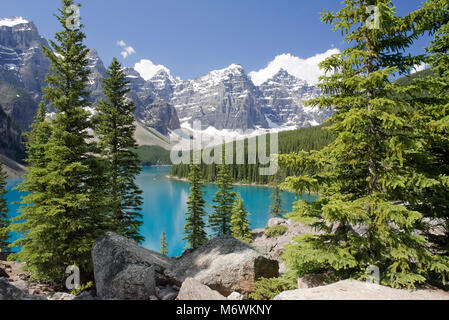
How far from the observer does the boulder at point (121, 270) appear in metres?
7.82

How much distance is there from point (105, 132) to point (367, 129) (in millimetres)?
16091

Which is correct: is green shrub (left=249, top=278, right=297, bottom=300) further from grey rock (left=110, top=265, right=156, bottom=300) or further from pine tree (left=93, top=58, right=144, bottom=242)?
pine tree (left=93, top=58, right=144, bottom=242)

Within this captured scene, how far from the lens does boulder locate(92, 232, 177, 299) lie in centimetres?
782

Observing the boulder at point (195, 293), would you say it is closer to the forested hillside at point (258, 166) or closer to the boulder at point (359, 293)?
the boulder at point (359, 293)

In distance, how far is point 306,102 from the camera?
7.28 metres

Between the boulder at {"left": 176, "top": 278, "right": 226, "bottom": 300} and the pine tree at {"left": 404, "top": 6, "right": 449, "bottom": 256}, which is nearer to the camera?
the pine tree at {"left": 404, "top": 6, "right": 449, "bottom": 256}

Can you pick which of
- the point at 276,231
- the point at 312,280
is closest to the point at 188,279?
the point at 312,280

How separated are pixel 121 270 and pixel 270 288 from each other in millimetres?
5678

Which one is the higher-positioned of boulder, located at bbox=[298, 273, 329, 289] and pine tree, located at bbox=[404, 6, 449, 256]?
pine tree, located at bbox=[404, 6, 449, 256]

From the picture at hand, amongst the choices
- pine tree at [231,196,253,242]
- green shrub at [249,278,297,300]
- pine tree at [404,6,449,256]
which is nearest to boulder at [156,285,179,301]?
green shrub at [249,278,297,300]

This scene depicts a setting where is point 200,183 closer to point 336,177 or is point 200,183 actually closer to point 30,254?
point 30,254

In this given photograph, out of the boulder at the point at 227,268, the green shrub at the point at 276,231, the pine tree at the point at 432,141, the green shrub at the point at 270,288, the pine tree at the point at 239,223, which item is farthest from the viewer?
the pine tree at the point at 239,223

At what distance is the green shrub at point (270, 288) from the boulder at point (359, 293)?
194 centimetres

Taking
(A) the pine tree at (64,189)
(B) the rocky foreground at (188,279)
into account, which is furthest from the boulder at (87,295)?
(A) the pine tree at (64,189)
